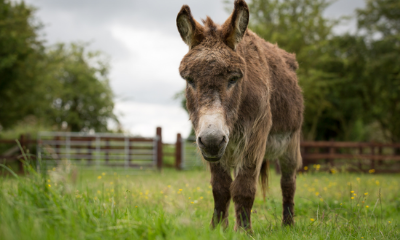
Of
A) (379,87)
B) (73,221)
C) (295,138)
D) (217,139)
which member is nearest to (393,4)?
(379,87)

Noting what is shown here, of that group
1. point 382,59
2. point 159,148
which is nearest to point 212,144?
point 159,148

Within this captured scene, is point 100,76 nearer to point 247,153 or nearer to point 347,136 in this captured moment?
point 347,136

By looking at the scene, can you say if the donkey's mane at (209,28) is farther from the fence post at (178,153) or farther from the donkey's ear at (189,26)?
the fence post at (178,153)

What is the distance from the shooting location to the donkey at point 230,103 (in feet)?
8.32

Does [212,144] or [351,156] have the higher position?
[212,144]

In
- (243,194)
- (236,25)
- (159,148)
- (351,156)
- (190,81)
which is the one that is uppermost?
(236,25)

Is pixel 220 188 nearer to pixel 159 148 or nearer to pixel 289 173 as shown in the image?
pixel 289 173

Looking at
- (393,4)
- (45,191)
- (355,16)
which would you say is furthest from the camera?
(355,16)

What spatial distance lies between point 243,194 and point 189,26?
1776 millimetres

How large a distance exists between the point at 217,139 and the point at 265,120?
117cm

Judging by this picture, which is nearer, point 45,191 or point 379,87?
point 45,191

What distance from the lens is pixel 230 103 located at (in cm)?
273

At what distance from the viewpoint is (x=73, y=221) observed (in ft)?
5.74

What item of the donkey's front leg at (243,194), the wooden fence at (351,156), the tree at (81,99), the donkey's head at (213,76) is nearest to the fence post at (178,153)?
the wooden fence at (351,156)
